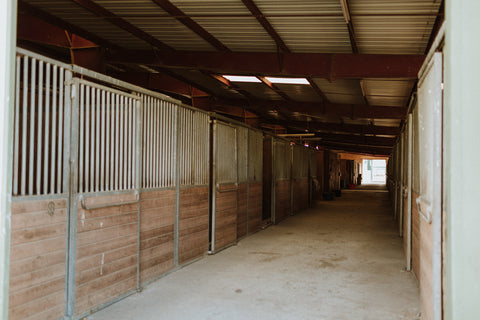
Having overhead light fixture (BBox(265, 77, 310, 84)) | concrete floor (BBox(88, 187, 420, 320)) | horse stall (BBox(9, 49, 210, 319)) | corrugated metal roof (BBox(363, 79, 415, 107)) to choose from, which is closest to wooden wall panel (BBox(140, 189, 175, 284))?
horse stall (BBox(9, 49, 210, 319))

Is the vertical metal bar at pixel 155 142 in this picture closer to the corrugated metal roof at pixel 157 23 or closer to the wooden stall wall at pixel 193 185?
the wooden stall wall at pixel 193 185

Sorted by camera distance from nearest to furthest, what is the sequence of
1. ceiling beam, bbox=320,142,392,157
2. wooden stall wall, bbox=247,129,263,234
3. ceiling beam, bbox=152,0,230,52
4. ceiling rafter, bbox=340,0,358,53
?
ceiling rafter, bbox=340,0,358,53 → ceiling beam, bbox=152,0,230,52 → wooden stall wall, bbox=247,129,263,234 → ceiling beam, bbox=320,142,392,157

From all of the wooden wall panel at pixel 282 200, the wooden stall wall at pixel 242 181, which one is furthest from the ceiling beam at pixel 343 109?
the wooden stall wall at pixel 242 181

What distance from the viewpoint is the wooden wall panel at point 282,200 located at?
357 inches

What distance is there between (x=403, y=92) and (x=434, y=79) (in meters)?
6.56

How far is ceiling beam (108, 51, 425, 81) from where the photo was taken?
564 cm

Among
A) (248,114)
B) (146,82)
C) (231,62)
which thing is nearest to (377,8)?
(231,62)

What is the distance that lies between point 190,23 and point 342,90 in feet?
14.0

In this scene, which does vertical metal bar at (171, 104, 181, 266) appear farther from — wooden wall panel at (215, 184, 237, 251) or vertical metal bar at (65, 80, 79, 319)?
vertical metal bar at (65, 80, 79, 319)

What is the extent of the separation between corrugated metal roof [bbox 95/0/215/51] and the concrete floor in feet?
10.1

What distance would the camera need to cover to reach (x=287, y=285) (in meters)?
4.20

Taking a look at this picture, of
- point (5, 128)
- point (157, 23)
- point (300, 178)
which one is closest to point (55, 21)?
point (157, 23)

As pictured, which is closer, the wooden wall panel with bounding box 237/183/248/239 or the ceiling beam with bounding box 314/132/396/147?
the wooden wall panel with bounding box 237/183/248/239

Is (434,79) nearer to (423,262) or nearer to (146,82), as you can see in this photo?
(423,262)
